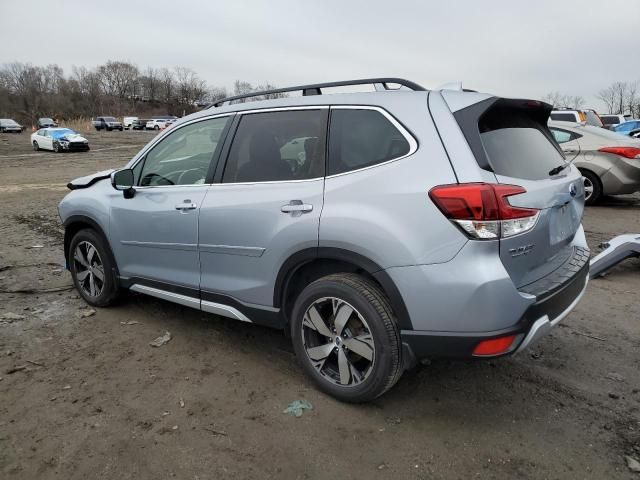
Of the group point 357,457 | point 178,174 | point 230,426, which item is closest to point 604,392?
point 357,457

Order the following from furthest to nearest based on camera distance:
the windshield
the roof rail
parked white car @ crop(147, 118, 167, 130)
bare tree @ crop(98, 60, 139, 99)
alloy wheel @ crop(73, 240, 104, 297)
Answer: bare tree @ crop(98, 60, 139, 99) → parked white car @ crop(147, 118, 167, 130) → the windshield → alloy wheel @ crop(73, 240, 104, 297) → the roof rail

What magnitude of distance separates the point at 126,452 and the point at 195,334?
1.46 metres

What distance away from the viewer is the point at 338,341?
9.30ft

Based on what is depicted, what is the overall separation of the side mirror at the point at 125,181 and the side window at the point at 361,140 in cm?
187

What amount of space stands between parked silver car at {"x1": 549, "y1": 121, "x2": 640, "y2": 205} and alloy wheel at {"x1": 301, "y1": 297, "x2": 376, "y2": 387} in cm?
758

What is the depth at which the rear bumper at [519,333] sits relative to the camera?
2391 millimetres

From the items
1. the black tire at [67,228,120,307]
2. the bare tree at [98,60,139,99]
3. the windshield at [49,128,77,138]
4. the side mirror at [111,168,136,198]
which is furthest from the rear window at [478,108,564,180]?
the bare tree at [98,60,139,99]

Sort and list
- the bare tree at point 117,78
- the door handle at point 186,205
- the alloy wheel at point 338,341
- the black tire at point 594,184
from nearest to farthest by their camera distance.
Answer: the alloy wheel at point 338,341 < the door handle at point 186,205 < the black tire at point 594,184 < the bare tree at point 117,78

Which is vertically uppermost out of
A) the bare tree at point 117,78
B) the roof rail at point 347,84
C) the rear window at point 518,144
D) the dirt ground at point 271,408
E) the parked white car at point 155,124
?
the bare tree at point 117,78

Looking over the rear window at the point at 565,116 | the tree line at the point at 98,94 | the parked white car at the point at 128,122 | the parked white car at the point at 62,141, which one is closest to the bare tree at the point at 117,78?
the tree line at the point at 98,94

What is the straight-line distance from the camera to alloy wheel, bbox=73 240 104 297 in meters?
4.41

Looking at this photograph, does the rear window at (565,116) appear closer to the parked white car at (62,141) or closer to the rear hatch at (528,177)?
the rear hatch at (528,177)

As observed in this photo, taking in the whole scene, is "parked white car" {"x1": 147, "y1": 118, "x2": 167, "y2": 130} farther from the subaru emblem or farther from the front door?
the subaru emblem

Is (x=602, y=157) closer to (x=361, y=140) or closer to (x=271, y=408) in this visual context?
(x=361, y=140)
